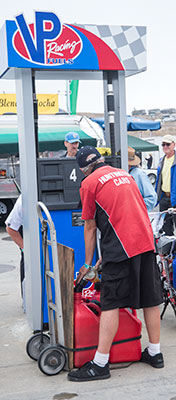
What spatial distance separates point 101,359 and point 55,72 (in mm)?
2604

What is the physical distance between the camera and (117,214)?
3400mm

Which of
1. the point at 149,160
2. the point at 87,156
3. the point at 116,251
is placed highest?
the point at 87,156

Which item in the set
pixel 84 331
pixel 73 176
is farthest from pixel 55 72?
pixel 84 331

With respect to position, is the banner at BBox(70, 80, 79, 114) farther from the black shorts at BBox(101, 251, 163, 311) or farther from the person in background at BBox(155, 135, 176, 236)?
the black shorts at BBox(101, 251, 163, 311)

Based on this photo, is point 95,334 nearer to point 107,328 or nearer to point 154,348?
point 107,328

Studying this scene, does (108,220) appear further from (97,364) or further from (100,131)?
(100,131)

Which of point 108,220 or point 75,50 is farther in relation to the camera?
Answer: point 75,50

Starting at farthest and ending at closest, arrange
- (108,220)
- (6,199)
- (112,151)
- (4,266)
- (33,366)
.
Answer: (6,199) → (4,266) → (112,151) → (33,366) → (108,220)

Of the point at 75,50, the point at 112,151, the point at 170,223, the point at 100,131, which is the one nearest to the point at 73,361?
the point at 112,151

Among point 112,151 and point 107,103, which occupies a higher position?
point 107,103

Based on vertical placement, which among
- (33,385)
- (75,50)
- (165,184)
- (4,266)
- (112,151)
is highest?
(75,50)

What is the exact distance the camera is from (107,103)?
4492mm

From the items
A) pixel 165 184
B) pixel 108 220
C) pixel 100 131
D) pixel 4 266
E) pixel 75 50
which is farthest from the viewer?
pixel 100 131

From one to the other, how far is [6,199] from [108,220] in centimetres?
852
